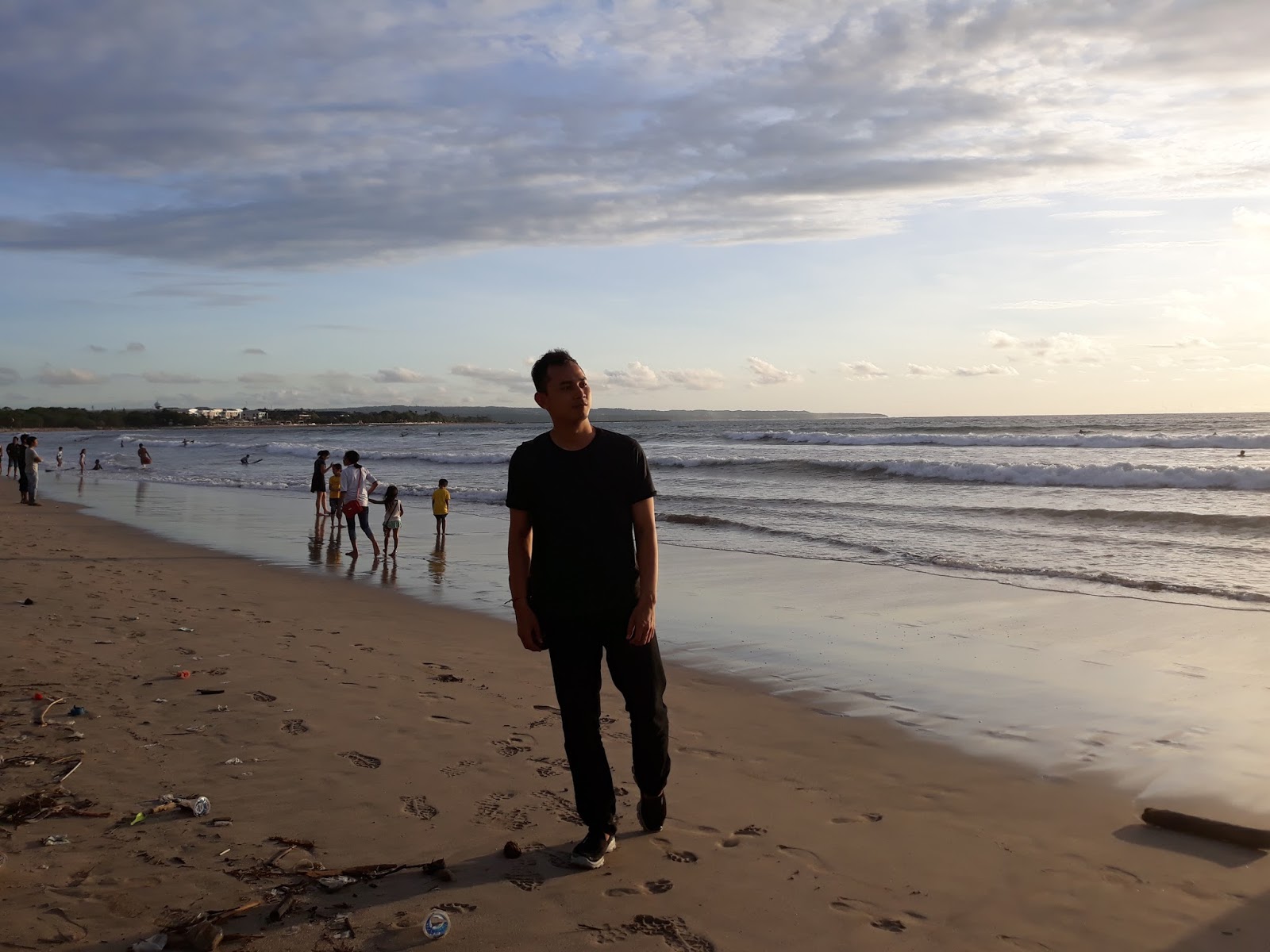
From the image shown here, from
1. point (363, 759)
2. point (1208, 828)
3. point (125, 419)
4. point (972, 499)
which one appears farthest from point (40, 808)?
point (125, 419)

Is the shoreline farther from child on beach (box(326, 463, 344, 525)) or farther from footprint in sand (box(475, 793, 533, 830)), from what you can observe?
footprint in sand (box(475, 793, 533, 830))

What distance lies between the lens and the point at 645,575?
370cm

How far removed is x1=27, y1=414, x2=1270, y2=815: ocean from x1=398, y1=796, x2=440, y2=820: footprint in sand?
318 cm

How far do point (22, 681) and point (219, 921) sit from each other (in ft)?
12.6

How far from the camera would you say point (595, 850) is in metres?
3.71

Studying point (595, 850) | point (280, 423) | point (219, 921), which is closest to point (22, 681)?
point (219, 921)

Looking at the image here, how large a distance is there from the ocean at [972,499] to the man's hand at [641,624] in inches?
369

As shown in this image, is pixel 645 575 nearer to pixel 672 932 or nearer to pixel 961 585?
pixel 672 932

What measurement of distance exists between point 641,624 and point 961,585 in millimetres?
9170

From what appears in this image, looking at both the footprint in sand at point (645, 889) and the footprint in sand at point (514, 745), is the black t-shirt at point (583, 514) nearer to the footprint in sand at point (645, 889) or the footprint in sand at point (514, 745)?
the footprint in sand at point (645, 889)

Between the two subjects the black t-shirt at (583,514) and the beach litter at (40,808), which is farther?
the beach litter at (40,808)

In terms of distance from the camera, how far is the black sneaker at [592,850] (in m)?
3.68

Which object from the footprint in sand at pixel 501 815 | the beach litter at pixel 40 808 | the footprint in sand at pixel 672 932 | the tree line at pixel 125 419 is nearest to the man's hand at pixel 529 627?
the footprint in sand at pixel 501 815

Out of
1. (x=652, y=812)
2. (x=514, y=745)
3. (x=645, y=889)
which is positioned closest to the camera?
(x=645, y=889)
